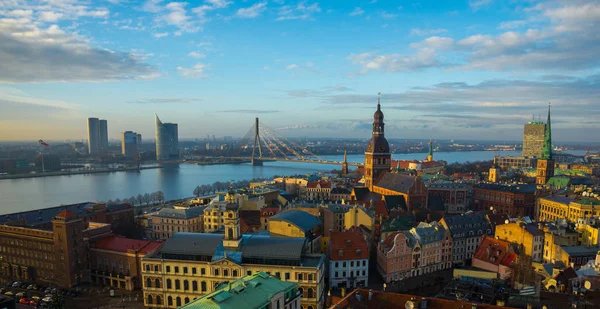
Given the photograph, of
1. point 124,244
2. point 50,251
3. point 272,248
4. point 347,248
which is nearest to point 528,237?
point 347,248

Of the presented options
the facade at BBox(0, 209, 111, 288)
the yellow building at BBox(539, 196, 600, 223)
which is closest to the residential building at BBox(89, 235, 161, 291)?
the facade at BBox(0, 209, 111, 288)

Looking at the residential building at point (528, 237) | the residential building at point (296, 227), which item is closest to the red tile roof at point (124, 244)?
the residential building at point (296, 227)

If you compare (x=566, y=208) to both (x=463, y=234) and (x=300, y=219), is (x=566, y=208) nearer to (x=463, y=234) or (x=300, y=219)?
(x=463, y=234)

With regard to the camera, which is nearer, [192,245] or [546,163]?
[192,245]

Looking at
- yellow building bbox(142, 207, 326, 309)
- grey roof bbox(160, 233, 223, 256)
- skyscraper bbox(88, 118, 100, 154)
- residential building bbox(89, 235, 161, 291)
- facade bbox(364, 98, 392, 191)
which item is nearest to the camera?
yellow building bbox(142, 207, 326, 309)

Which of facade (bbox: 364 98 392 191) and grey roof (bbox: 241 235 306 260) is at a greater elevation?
facade (bbox: 364 98 392 191)

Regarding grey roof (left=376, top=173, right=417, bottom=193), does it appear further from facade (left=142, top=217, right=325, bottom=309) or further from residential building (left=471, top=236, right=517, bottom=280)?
facade (left=142, top=217, right=325, bottom=309)
